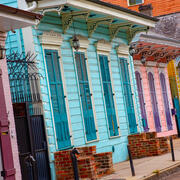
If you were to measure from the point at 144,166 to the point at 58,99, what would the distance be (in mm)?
2900

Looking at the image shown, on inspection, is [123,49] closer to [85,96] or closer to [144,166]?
[85,96]

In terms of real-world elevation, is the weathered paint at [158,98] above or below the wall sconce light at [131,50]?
below

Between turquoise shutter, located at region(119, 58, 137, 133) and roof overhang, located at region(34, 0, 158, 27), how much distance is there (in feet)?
5.08

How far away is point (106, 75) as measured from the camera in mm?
16266

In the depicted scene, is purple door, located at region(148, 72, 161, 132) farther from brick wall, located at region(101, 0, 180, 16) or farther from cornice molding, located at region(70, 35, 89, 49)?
brick wall, located at region(101, 0, 180, 16)

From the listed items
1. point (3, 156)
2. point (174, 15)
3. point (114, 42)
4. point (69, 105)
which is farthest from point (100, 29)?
point (174, 15)

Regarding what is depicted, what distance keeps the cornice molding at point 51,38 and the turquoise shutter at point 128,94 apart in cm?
401

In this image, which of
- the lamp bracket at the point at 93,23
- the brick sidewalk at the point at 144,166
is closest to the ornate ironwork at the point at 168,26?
the brick sidewalk at the point at 144,166

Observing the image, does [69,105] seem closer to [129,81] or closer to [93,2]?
[93,2]

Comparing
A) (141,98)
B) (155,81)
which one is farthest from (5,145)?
(155,81)

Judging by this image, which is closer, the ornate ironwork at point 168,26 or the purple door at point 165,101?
the purple door at point 165,101

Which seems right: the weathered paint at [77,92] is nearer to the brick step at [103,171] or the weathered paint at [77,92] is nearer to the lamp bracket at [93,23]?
the lamp bracket at [93,23]

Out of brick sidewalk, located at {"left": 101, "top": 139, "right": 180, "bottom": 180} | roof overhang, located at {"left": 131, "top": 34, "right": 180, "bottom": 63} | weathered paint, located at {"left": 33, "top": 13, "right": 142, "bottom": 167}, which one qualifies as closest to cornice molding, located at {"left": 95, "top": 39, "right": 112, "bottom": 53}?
weathered paint, located at {"left": 33, "top": 13, "right": 142, "bottom": 167}

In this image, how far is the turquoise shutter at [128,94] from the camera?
17453mm
